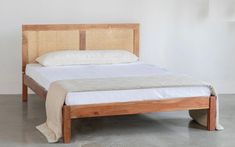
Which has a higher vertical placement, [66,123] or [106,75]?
[106,75]

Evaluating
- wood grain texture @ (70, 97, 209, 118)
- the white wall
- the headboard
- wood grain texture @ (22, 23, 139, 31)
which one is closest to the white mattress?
wood grain texture @ (70, 97, 209, 118)

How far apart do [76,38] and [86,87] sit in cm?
194

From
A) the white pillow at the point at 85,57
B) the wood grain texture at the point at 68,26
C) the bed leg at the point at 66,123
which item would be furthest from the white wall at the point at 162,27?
the bed leg at the point at 66,123

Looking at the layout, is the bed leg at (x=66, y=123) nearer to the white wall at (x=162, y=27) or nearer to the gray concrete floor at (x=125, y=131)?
the gray concrete floor at (x=125, y=131)

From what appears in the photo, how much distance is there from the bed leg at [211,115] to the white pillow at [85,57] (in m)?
1.59

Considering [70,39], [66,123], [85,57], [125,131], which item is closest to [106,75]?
[125,131]

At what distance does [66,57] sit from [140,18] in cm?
135

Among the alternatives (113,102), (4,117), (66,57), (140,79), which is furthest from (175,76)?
(4,117)

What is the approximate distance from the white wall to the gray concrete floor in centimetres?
111

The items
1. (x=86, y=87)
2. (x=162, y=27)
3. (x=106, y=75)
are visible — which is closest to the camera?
(x=86, y=87)

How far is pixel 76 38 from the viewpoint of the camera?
5.87 meters

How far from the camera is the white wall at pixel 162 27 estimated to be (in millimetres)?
5965

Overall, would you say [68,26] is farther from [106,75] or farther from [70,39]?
[106,75]

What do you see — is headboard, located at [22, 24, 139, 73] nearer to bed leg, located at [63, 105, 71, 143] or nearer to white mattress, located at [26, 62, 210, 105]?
white mattress, located at [26, 62, 210, 105]
